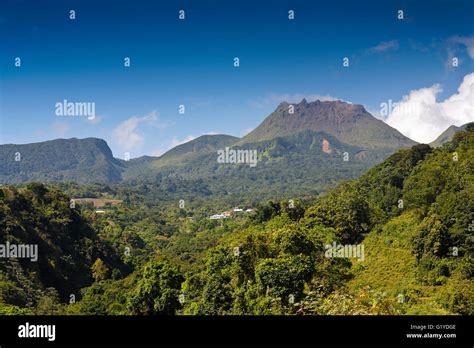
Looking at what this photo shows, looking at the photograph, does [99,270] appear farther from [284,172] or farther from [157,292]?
[284,172]

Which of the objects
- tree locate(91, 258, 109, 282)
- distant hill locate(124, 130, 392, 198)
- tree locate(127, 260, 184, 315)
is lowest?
tree locate(91, 258, 109, 282)

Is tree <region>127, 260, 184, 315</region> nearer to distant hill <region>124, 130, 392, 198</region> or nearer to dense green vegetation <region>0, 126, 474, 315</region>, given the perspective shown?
dense green vegetation <region>0, 126, 474, 315</region>

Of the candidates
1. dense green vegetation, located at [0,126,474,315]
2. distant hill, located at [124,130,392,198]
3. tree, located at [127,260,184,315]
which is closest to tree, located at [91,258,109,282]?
dense green vegetation, located at [0,126,474,315]

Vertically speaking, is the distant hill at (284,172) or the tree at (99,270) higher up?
the distant hill at (284,172)

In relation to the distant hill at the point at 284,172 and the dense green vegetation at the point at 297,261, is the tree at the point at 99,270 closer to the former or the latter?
the dense green vegetation at the point at 297,261

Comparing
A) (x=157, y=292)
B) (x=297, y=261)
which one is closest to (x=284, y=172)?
(x=157, y=292)

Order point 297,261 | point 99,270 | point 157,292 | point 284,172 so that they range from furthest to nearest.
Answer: point 284,172, point 99,270, point 157,292, point 297,261

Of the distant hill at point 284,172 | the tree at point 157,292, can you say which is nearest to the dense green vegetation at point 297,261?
the tree at point 157,292

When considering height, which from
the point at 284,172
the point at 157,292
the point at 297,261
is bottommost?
the point at 157,292

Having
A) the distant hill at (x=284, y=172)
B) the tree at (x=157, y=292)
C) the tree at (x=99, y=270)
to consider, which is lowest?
the tree at (x=99, y=270)
